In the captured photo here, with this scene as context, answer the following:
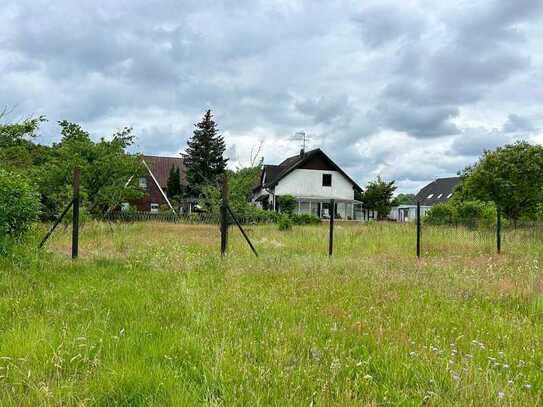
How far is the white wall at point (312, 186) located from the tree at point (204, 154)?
7777mm

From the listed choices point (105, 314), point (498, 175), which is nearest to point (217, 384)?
point (105, 314)

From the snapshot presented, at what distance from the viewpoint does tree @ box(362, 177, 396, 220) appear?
4547cm

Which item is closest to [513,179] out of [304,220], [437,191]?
[304,220]

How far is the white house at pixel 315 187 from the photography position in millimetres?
43312

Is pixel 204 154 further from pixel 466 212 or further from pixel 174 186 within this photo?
pixel 466 212

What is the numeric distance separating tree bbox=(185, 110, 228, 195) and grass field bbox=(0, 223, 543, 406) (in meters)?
39.0

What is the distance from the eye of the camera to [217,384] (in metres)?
2.77

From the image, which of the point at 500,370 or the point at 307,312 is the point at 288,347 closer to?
the point at 307,312

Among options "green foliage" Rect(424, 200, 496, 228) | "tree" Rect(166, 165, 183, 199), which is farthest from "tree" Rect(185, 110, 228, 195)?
"green foliage" Rect(424, 200, 496, 228)

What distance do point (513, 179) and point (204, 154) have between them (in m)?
32.9

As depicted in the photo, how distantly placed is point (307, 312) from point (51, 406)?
8.86 feet

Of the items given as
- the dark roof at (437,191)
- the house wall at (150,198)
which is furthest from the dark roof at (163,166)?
the dark roof at (437,191)

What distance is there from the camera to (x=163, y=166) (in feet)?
174

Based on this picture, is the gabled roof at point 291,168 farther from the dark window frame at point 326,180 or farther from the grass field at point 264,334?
the grass field at point 264,334
